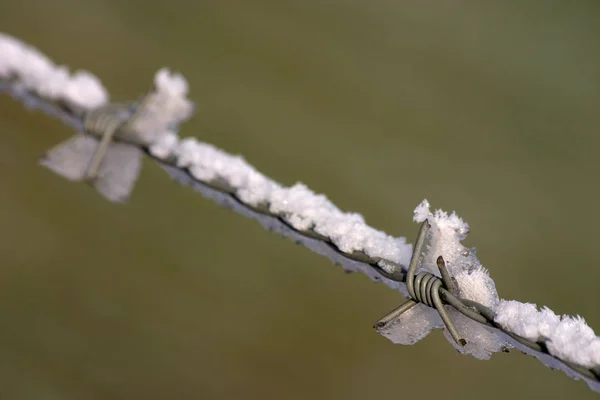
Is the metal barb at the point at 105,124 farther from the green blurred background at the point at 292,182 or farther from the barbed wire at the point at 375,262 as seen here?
the green blurred background at the point at 292,182

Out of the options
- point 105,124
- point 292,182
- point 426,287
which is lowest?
point 426,287

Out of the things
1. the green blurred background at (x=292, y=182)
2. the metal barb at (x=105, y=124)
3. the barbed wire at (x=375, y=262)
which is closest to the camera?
the barbed wire at (x=375, y=262)

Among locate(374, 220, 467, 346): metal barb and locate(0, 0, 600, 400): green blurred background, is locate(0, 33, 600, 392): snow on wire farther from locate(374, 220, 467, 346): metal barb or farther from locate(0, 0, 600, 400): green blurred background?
locate(0, 0, 600, 400): green blurred background

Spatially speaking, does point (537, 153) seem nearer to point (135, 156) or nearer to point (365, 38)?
point (365, 38)

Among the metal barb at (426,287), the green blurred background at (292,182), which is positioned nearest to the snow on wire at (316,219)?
the metal barb at (426,287)

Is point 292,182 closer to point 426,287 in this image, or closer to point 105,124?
point 105,124

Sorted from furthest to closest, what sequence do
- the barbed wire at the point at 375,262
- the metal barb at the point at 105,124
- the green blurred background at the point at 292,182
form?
the green blurred background at the point at 292,182, the metal barb at the point at 105,124, the barbed wire at the point at 375,262

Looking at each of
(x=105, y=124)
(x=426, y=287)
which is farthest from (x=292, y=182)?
(x=426, y=287)

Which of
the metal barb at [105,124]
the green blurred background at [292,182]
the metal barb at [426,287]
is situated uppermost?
the green blurred background at [292,182]

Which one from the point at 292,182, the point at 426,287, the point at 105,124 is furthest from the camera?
the point at 292,182
